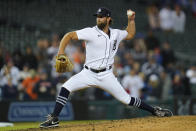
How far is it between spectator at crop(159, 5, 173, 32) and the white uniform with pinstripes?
10034 millimetres

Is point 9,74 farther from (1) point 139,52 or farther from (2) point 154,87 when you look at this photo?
(1) point 139,52

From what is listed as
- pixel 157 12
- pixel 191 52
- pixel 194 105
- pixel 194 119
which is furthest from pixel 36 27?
pixel 194 119

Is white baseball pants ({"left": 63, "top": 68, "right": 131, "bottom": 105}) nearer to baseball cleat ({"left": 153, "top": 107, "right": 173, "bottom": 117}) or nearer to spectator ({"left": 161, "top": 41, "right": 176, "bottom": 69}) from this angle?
baseball cleat ({"left": 153, "top": 107, "right": 173, "bottom": 117})

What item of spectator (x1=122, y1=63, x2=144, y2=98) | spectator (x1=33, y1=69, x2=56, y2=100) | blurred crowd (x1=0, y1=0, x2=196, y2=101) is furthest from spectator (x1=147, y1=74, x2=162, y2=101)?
spectator (x1=33, y1=69, x2=56, y2=100)

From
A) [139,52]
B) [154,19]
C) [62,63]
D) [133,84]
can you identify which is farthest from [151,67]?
[62,63]

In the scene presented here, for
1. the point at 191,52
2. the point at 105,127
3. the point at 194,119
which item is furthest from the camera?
the point at 191,52

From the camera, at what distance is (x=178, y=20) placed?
60.4 ft

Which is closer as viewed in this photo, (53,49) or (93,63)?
(93,63)

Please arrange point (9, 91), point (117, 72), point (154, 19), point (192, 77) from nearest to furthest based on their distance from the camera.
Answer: point (117, 72) → point (9, 91) → point (192, 77) → point (154, 19)

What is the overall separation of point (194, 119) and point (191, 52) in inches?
378

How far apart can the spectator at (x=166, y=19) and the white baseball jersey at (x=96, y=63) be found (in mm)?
10034

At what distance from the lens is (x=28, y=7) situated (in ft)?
65.7

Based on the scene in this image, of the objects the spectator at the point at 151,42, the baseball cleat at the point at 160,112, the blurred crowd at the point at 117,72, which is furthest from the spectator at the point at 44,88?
the baseball cleat at the point at 160,112

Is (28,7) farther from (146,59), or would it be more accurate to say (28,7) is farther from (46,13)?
(146,59)
